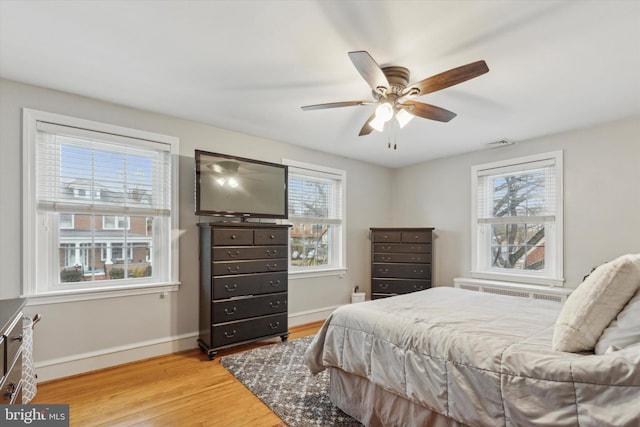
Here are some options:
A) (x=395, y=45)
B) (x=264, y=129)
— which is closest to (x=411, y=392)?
(x=395, y=45)

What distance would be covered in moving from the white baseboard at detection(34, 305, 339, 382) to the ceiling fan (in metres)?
2.70

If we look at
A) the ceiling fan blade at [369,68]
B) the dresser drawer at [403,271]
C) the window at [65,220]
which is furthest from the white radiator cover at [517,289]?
the window at [65,220]

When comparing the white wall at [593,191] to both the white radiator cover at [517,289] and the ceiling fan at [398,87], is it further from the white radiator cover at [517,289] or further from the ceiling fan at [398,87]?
the ceiling fan at [398,87]

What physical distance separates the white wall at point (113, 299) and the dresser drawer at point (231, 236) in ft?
1.39

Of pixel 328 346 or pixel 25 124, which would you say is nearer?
pixel 328 346

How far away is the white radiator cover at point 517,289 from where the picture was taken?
3.38 meters

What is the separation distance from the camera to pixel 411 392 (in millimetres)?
1655

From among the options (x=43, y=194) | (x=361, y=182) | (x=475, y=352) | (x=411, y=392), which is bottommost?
(x=411, y=392)

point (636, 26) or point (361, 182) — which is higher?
point (636, 26)

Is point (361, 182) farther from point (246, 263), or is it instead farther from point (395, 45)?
point (395, 45)

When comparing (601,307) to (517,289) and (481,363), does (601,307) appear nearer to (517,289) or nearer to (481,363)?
(481,363)

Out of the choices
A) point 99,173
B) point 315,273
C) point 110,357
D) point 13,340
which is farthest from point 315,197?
point 13,340

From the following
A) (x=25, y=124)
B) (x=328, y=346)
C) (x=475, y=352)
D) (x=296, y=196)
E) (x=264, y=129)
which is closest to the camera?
(x=475, y=352)

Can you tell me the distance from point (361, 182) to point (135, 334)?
3.52 meters
